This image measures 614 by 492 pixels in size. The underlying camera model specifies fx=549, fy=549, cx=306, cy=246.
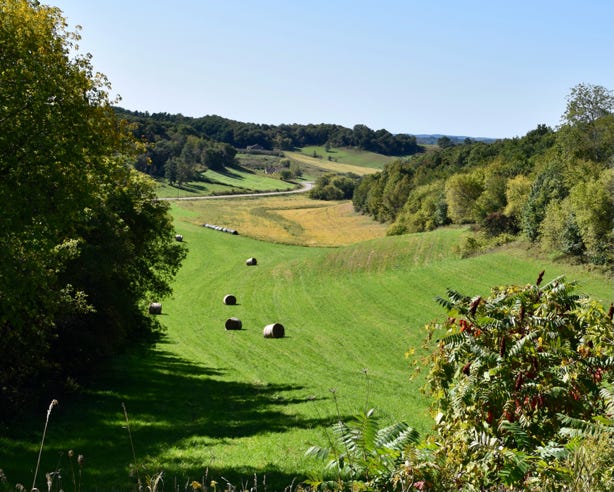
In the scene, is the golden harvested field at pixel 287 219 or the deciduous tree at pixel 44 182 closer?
the deciduous tree at pixel 44 182

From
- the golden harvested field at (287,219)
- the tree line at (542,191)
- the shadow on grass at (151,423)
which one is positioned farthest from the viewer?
the golden harvested field at (287,219)

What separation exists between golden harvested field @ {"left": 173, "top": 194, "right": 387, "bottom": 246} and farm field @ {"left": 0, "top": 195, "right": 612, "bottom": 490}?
737cm

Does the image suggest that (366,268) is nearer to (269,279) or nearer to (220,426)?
(269,279)

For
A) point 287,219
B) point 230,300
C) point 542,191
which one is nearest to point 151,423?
point 230,300

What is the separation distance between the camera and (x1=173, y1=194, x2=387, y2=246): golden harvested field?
358 feet

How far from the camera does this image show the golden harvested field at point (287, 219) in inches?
4299

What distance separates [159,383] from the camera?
29469 millimetres

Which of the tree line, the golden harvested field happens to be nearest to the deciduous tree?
the tree line

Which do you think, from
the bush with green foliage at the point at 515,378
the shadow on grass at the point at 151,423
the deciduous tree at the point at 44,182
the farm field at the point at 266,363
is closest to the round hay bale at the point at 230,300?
the farm field at the point at 266,363

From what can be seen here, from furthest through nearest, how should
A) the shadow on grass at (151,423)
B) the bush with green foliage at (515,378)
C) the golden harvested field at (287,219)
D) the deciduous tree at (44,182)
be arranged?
the golden harvested field at (287,219) → the deciduous tree at (44,182) → the shadow on grass at (151,423) → the bush with green foliage at (515,378)

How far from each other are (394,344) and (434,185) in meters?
71.9

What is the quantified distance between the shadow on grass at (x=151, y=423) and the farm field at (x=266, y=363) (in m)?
0.07

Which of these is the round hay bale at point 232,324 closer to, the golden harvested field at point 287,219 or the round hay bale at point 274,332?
the round hay bale at point 274,332

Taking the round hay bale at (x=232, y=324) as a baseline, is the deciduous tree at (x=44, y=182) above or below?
above
